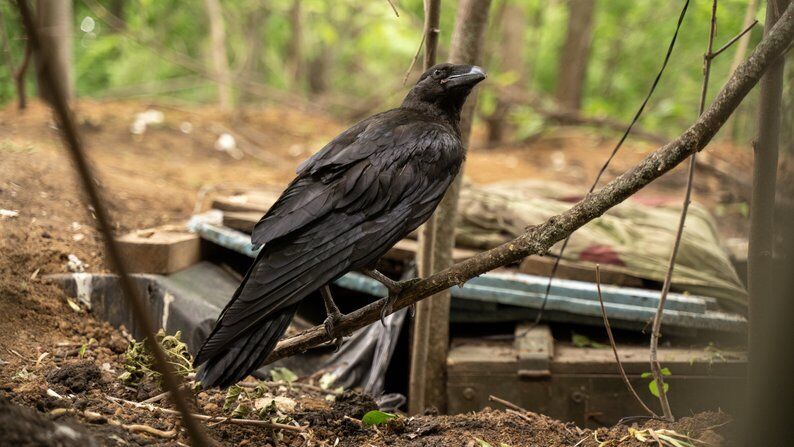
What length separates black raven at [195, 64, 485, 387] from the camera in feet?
8.07

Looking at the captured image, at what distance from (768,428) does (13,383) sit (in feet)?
7.74

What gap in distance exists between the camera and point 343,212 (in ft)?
9.09

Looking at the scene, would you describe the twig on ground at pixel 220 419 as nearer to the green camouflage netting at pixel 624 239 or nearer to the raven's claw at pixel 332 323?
the raven's claw at pixel 332 323

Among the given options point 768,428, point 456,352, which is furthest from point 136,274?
point 768,428

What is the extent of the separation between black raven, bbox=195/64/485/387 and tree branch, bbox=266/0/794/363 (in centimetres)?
29

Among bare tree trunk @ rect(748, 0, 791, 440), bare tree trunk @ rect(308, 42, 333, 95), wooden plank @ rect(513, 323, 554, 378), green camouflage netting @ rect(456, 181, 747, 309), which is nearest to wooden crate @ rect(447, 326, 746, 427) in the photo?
wooden plank @ rect(513, 323, 554, 378)

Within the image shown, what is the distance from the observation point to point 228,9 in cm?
1144

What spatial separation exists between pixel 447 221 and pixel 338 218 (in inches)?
34.9

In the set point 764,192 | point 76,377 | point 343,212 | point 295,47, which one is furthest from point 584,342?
point 295,47

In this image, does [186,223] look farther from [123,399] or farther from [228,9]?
[228,9]

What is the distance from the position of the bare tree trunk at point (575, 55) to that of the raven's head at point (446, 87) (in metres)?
7.25

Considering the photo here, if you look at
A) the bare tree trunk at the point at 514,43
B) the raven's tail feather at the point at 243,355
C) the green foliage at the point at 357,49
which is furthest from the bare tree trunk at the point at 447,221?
the bare tree trunk at the point at 514,43

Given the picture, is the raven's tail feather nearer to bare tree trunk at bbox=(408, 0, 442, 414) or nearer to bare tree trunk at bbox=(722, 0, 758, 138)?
bare tree trunk at bbox=(408, 0, 442, 414)

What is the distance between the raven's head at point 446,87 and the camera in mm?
3184
